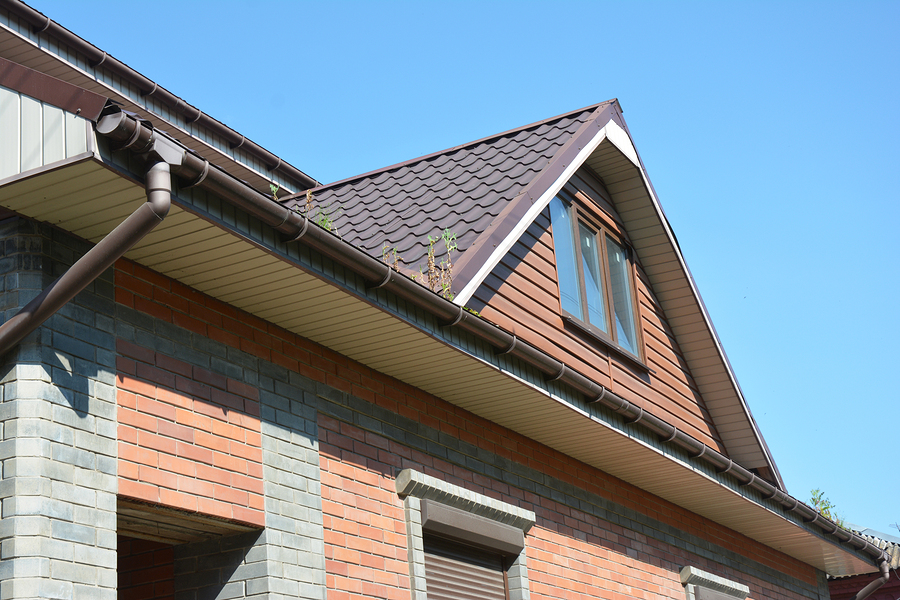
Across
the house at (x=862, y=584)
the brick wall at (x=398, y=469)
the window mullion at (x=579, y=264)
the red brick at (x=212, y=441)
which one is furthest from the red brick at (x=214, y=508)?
the house at (x=862, y=584)

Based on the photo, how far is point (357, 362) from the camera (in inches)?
258

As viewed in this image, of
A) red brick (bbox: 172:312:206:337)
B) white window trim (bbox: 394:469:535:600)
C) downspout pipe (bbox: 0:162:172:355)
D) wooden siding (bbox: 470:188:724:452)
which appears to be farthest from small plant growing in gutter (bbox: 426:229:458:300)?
downspout pipe (bbox: 0:162:172:355)

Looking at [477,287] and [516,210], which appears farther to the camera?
[516,210]

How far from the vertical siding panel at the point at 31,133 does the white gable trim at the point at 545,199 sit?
3.12m

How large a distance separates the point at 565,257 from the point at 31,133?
5.81 metres

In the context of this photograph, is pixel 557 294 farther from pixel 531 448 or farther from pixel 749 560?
pixel 749 560

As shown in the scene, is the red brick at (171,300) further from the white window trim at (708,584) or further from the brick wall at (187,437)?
the white window trim at (708,584)

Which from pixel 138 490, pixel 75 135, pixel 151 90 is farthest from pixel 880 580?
pixel 75 135

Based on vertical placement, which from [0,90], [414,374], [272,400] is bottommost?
[272,400]

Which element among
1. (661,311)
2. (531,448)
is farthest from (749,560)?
(531,448)

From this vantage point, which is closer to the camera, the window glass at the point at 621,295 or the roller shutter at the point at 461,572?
the roller shutter at the point at 461,572

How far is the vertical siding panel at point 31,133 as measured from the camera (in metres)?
4.27

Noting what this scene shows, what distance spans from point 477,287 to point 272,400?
2.17 m

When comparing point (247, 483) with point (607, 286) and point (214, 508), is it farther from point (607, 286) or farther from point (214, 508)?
point (607, 286)
